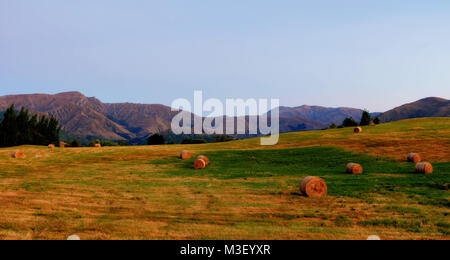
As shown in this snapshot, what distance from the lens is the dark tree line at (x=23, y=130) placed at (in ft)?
301

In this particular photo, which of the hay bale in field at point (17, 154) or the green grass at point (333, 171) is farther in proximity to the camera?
the hay bale in field at point (17, 154)

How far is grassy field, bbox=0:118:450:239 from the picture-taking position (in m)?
12.6

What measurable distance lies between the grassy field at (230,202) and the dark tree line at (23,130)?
69344 mm

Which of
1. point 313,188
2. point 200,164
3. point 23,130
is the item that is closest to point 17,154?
point 200,164

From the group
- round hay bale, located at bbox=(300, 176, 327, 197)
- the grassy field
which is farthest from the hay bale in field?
round hay bale, located at bbox=(300, 176, 327, 197)

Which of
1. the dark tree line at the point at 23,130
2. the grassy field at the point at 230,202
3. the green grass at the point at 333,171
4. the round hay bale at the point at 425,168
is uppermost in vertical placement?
the dark tree line at the point at 23,130

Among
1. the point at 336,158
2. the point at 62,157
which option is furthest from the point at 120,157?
the point at 336,158

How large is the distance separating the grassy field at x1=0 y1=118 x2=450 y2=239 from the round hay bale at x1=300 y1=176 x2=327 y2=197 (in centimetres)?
62

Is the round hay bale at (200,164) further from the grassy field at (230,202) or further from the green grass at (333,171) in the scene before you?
the grassy field at (230,202)

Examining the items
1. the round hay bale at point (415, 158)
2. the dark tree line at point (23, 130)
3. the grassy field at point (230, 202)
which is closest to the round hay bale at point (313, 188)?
the grassy field at point (230, 202)

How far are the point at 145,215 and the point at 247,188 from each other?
9.30 meters

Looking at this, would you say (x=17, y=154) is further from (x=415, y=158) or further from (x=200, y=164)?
(x=415, y=158)

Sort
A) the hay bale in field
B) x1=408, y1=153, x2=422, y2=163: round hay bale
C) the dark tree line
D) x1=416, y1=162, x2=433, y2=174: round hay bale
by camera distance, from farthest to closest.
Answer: the dark tree line, the hay bale in field, x1=408, y1=153, x2=422, y2=163: round hay bale, x1=416, y1=162, x2=433, y2=174: round hay bale

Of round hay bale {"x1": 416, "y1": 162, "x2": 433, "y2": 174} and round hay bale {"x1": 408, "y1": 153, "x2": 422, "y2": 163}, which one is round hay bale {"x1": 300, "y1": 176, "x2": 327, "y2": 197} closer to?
round hay bale {"x1": 416, "y1": 162, "x2": 433, "y2": 174}
